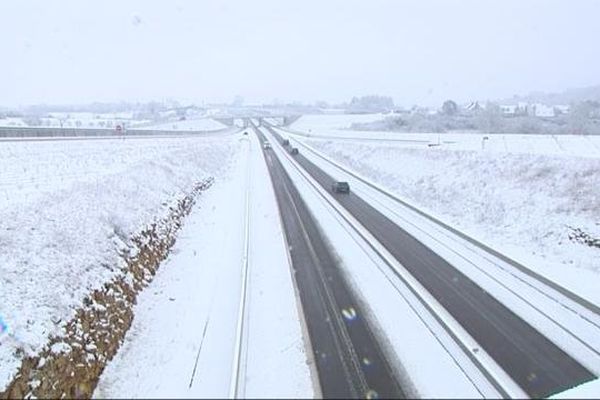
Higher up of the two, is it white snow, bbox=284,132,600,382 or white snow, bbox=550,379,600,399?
white snow, bbox=550,379,600,399

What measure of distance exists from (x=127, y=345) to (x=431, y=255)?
10788 millimetres

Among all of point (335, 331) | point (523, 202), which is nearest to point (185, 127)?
point (523, 202)

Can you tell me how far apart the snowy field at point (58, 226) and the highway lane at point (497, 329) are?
9594mm

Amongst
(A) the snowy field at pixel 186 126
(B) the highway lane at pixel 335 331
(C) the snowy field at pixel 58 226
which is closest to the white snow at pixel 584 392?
(B) the highway lane at pixel 335 331

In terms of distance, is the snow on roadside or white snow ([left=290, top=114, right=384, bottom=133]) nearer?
the snow on roadside

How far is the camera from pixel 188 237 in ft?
67.9

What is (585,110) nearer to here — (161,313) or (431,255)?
(431,255)

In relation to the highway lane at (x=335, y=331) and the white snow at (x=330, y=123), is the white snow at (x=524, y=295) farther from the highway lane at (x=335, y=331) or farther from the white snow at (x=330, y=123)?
the white snow at (x=330, y=123)

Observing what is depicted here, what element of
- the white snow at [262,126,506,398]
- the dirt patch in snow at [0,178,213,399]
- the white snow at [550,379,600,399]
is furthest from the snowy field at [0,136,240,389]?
the white snow at [550,379,600,399]

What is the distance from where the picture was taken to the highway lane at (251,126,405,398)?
28.8 feet

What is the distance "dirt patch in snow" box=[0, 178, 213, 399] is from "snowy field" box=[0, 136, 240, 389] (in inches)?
10.4

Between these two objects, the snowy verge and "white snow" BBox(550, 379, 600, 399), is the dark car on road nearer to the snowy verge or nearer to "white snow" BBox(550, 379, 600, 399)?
"white snow" BBox(550, 379, 600, 399)

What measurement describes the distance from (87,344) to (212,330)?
2.79m

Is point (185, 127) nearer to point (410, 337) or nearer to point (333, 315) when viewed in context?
point (333, 315)
